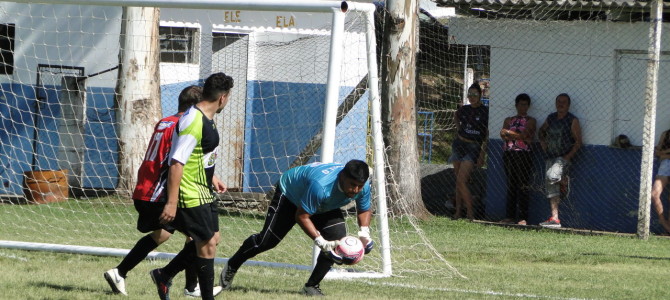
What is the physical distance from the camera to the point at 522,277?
384 inches

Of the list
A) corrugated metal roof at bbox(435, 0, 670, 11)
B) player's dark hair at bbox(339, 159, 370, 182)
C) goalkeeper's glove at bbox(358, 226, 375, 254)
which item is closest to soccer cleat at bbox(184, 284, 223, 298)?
goalkeeper's glove at bbox(358, 226, 375, 254)

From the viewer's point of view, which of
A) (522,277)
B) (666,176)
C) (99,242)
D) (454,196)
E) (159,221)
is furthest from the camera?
(454,196)

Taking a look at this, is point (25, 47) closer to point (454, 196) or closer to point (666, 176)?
point (454, 196)

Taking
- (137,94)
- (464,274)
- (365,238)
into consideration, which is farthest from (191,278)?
(137,94)

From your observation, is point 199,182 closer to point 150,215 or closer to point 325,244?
point 150,215

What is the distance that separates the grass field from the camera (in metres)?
8.19

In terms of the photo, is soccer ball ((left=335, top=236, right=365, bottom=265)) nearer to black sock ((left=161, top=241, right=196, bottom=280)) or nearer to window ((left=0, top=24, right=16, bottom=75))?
black sock ((left=161, top=241, right=196, bottom=280))

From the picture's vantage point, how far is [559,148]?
14.7 meters

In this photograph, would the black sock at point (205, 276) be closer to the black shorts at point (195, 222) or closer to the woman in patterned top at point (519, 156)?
the black shorts at point (195, 222)

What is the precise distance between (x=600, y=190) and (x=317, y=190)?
805cm

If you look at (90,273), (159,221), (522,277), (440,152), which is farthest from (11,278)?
(440,152)

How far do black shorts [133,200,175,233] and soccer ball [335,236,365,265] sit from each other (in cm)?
121

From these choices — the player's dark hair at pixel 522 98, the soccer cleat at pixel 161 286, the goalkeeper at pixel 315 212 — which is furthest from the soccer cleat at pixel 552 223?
the soccer cleat at pixel 161 286

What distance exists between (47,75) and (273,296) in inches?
383
